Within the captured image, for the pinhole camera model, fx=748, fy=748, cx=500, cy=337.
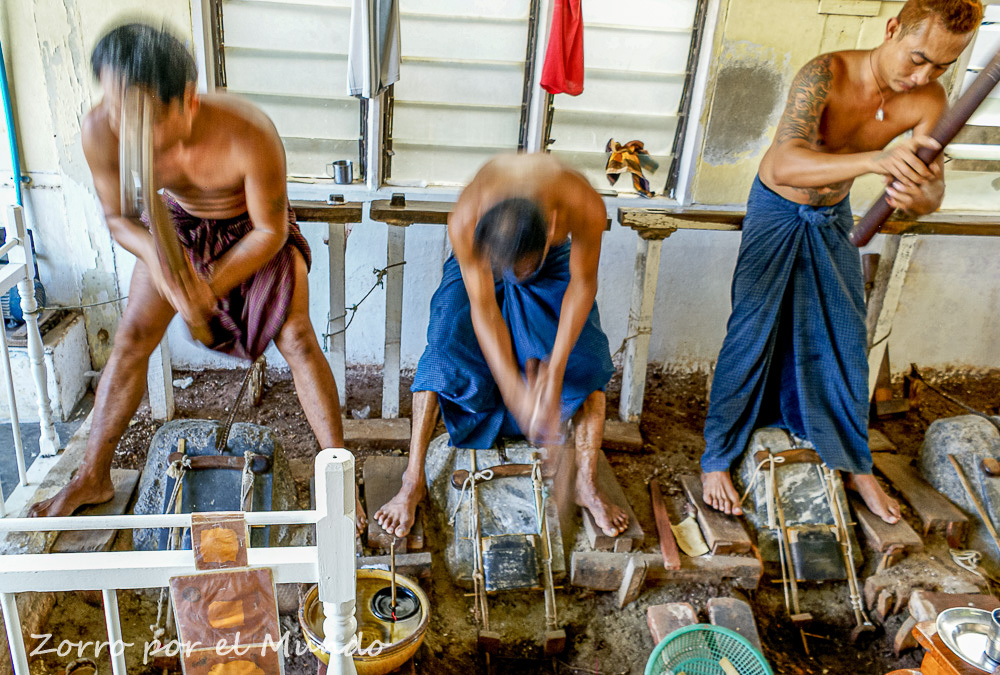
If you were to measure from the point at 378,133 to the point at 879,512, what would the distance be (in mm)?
3164

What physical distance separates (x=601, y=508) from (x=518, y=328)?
85cm

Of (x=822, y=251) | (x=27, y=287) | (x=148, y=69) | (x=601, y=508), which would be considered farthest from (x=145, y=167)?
(x=822, y=251)

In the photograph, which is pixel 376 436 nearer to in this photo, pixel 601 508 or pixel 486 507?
pixel 486 507

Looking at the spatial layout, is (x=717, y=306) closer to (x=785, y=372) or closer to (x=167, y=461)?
(x=785, y=372)

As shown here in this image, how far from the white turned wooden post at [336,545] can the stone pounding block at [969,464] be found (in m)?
3.11

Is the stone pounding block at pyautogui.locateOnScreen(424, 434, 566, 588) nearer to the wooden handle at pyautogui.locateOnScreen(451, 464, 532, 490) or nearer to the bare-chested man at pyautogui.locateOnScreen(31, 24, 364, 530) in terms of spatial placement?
the wooden handle at pyautogui.locateOnScreen(451, 464, 532, 490)

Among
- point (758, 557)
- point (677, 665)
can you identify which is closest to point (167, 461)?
point (677, 665)

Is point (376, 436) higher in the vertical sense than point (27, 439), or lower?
higher

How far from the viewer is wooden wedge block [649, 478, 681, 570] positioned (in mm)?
3136

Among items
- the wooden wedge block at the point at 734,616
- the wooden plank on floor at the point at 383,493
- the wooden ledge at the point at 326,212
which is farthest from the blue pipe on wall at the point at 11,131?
the wooden wedge block at the point at 734,616

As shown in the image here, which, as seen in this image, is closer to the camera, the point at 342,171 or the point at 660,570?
the point at 660,570

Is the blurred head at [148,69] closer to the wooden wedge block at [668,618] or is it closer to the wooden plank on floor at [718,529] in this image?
the wooden wedge block at [668,618]

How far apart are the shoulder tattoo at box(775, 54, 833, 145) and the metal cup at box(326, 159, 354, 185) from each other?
2.31 meters

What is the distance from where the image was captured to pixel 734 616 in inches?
116
